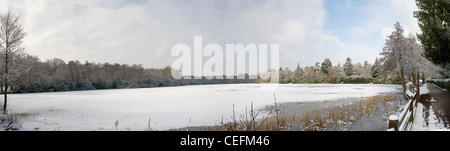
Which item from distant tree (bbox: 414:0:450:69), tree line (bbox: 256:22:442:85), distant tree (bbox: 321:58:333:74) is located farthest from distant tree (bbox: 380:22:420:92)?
distant tree (bbox: 321:58:333:74)

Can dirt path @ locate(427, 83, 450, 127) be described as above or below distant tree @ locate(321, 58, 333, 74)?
below

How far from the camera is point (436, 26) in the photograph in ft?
32.7

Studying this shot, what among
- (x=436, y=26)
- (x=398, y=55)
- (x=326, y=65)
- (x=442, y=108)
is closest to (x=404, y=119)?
(x=442, y=108)

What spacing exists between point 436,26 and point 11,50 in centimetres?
2426

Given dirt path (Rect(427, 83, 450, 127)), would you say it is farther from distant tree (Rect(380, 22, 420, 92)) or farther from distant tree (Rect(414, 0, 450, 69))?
distant tree (Rect(380, 22, 420, 92))

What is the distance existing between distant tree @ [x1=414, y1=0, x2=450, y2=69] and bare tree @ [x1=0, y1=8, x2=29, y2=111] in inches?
923

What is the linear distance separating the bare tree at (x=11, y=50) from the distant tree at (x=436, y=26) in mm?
23442

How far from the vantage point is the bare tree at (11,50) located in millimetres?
13609

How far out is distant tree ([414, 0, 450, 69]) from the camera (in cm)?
992

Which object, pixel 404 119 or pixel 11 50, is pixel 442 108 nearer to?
pixel 404 119
